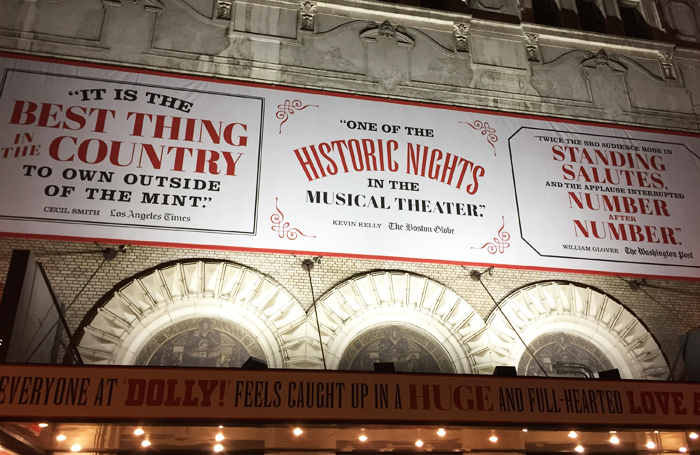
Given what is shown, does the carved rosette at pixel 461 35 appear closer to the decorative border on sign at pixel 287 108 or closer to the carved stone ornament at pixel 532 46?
the carved stone ornament at pixel 532 46

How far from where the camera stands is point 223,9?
1462cm

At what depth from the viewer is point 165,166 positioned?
1235 centimetres

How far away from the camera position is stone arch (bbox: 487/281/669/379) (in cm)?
1255

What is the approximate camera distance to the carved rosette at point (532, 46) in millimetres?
15894

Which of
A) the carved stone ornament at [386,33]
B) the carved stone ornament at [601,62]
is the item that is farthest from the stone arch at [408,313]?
the carved stone ornament at [601,62]

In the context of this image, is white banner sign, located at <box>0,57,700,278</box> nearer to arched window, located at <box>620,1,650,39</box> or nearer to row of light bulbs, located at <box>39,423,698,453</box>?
row of light bulbs, located at <box>39,423,698,453</box>

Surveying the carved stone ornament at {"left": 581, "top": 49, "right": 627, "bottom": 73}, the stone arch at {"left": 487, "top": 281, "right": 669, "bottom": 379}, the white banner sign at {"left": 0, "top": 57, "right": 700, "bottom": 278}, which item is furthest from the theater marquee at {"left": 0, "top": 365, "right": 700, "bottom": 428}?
the carved stone ornament at {"left": 581, "top": 49, "right": 627, "bottom": 73}

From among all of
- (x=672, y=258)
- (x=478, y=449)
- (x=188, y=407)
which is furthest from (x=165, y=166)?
(x=672, y=258)

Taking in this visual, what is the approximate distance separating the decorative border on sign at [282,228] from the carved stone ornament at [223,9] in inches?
212

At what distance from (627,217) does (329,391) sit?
8803 millimetres

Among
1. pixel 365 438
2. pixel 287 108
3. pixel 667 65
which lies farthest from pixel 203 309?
pixel 667 65

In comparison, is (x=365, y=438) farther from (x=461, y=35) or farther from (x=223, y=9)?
(x=461, y=35)

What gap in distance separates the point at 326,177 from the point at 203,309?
371 centimetres

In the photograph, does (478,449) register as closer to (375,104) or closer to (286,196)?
(286,196)
